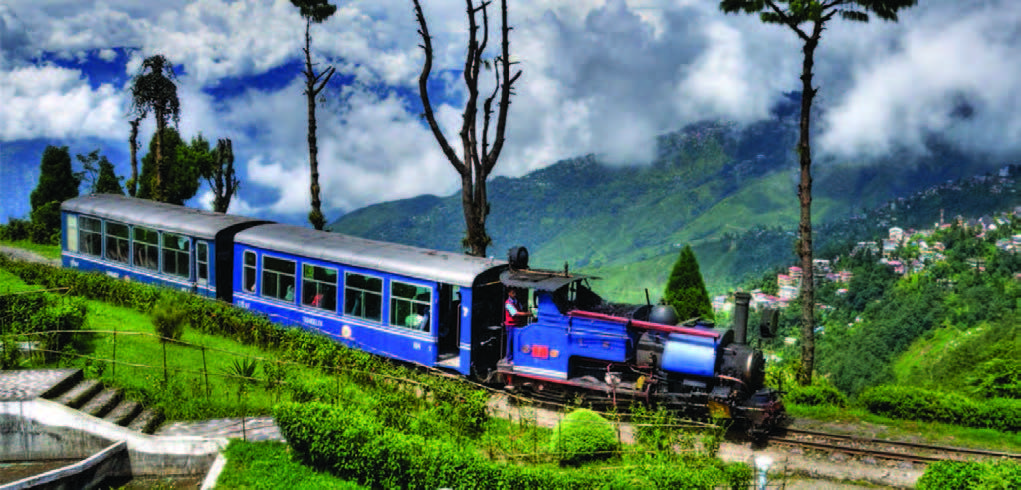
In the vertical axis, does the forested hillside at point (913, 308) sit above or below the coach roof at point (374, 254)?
below

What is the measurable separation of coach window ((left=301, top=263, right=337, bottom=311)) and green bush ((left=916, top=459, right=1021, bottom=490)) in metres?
12.9

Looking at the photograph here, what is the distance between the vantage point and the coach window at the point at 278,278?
65.0 feet

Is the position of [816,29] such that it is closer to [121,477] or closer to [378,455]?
[378,455]

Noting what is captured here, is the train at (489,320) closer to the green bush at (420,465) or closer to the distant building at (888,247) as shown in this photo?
the green bush at (420,465)

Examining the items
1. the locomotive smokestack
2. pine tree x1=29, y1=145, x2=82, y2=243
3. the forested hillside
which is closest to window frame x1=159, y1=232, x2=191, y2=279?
the locomotive smokestack

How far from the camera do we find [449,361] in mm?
17531

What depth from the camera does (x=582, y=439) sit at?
505 inches

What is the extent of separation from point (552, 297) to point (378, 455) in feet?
18.6

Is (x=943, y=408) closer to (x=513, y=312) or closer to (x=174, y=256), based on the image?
(x=513, y=312)

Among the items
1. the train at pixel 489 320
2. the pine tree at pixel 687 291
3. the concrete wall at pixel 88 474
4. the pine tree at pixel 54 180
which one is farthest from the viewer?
the pine tree at pixel 54 180

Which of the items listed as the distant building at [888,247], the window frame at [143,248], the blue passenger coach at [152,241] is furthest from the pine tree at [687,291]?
the distant building at [888,247]

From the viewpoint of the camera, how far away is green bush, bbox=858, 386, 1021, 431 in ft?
51.1

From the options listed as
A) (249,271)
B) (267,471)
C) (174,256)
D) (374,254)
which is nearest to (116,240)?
(174,256)

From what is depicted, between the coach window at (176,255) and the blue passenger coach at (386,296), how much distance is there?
121 inches
